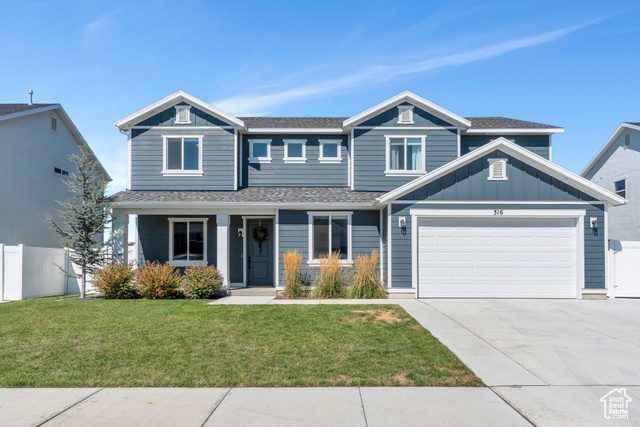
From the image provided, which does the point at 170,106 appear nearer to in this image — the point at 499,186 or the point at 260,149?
the point at 260,149

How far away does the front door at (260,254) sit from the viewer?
15438 mm

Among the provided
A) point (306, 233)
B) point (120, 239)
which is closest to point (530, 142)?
point (306, 233)

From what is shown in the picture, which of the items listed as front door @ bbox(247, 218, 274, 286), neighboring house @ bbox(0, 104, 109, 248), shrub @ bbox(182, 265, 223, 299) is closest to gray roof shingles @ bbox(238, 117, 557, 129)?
front door @ bbox(247, 218, 274, 286)

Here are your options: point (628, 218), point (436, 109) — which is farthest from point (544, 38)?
point (628, 218)

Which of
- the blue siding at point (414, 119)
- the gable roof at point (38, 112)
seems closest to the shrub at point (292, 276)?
the blue siding at point (414, 119)

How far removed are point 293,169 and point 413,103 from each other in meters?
4.74

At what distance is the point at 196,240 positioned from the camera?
49.3 ft

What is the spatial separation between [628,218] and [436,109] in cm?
1053

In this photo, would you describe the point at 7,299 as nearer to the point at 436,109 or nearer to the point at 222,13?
the point at 222,13

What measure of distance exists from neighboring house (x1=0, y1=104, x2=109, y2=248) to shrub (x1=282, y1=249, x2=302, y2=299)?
32.0 ft

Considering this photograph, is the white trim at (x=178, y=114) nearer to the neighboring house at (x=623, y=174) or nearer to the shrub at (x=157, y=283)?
the shrub at (x=157, y=283)

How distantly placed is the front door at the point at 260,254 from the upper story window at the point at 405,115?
572cm

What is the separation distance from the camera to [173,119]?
49.9 ft

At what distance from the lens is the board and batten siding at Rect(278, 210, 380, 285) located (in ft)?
45.6
